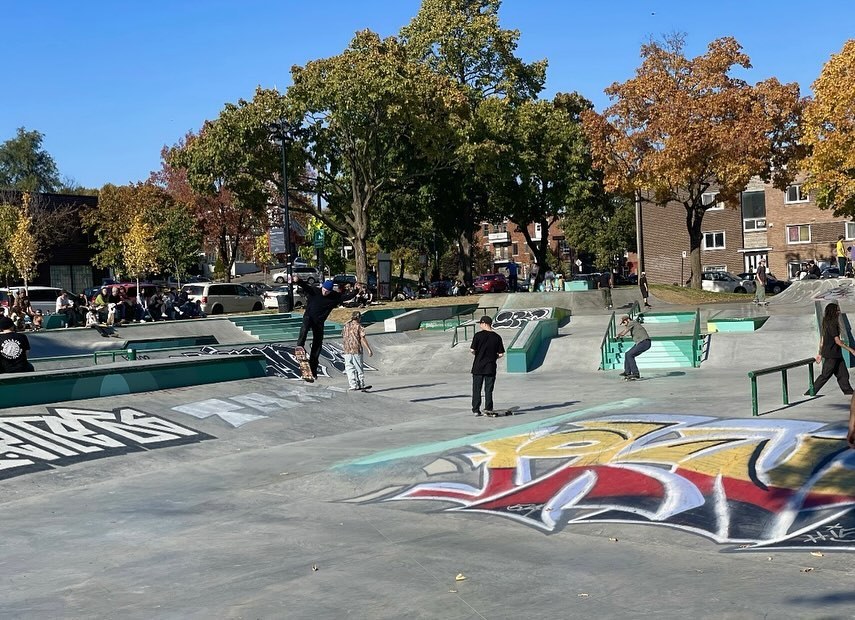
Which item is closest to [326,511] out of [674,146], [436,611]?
[436,611]

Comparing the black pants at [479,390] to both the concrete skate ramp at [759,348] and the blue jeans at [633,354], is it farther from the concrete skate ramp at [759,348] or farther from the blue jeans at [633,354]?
the concrete skate ramp at [759,348]

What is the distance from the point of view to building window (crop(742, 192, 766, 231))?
63844 millimetres

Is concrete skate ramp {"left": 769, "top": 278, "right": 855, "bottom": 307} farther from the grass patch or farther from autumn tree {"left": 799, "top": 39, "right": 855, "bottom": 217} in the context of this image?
autumn tree {"left": 799, "top": 39, "right": 855, "bottom": 217}

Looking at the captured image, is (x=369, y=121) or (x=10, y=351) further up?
(x=369, y=121)

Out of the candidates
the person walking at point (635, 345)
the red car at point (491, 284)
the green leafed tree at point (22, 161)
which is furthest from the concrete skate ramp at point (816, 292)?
the green leafed tree at point (22, 161)

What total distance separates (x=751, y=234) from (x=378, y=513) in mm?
60475

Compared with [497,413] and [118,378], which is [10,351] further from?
[497,413]

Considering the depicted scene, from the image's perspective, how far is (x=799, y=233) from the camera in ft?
204

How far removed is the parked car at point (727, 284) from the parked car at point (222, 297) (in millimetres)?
26770

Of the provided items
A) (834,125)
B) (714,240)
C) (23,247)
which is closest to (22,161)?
(23,247)

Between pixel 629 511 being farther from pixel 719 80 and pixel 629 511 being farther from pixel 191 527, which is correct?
pixel 719 80

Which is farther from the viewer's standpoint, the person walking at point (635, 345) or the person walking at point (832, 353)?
the person walking at point (635, 345)

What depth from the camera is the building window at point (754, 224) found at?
64.0 meters

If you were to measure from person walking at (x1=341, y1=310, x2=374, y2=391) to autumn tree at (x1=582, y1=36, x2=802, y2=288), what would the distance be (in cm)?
2619
